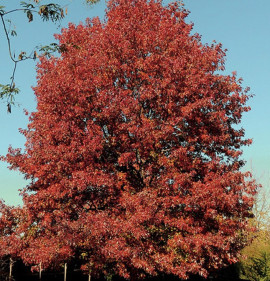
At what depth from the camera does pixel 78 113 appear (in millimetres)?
16328

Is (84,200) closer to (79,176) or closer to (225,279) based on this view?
(79,176)

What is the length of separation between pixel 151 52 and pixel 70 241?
1043cm

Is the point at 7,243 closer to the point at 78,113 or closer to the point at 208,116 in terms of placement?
the point at 78,113

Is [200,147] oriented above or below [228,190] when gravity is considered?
above

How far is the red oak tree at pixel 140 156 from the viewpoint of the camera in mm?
14930

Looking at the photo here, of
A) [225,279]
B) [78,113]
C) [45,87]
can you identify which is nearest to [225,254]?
[78,113]

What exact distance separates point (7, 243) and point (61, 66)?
31.6 feet

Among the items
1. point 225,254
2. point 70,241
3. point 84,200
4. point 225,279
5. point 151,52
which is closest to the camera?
point 70,241

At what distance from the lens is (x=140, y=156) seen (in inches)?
677

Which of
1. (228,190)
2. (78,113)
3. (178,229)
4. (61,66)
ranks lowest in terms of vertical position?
(178,229)

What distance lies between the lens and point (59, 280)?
37.5 m

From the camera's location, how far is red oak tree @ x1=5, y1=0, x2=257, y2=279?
14.9 meters

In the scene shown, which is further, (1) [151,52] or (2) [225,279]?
(2) [225,279]

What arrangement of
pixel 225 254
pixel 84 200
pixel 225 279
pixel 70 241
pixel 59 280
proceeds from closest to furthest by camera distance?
pixel 70 241, pixel 225 254, pixel 84 200, pixel 225 279, pixel 59 280
